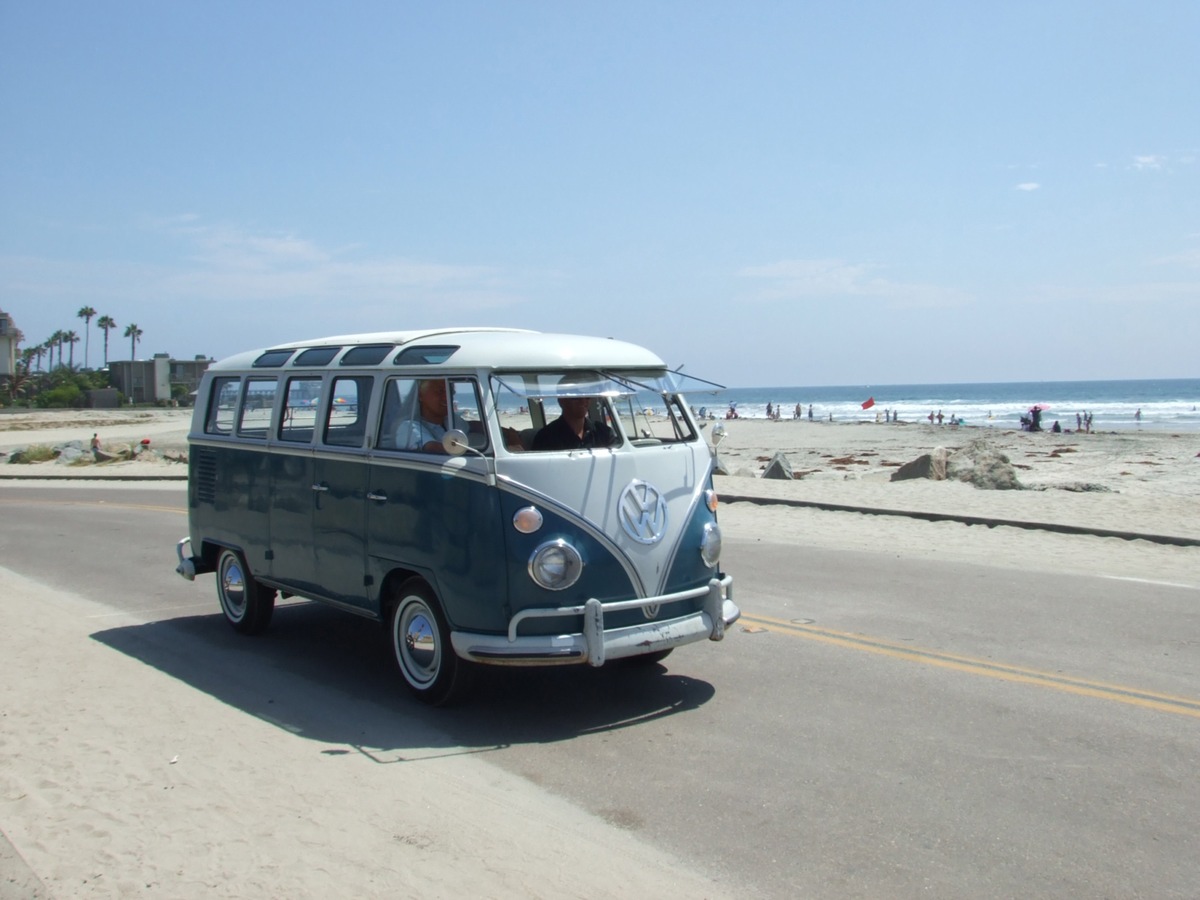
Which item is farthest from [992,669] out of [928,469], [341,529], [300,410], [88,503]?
[88,503]

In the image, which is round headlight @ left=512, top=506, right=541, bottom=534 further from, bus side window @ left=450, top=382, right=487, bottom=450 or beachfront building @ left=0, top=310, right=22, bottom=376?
beachfront building @ left=0, top=310, right=22, bottom=376

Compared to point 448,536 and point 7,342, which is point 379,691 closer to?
point 448,536

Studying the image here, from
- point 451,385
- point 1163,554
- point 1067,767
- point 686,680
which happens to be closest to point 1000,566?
point 1163,554

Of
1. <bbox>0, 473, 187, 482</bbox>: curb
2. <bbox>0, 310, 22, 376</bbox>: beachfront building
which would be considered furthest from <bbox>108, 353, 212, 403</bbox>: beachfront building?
<bbox>0, 473, 187, 482</bbox>: curb

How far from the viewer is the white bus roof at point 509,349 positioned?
676cm

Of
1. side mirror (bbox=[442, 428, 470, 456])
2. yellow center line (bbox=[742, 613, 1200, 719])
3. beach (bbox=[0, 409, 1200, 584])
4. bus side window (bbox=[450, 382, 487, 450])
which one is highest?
bus side window (bbox=[450, 382, 487, 450])

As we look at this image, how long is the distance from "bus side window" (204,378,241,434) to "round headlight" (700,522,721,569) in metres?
4.17

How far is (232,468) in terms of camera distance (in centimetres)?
891

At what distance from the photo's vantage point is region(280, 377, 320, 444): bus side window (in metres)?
7.96

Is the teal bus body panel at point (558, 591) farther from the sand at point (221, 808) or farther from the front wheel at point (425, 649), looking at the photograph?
the sand at point (221, 808)

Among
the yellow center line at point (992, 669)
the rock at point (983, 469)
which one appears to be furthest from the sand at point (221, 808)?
the rock at point (983, 469)

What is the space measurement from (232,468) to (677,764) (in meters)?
4.72

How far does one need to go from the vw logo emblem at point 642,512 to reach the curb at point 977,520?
917cm

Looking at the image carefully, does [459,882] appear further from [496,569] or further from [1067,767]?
[1067,767]
